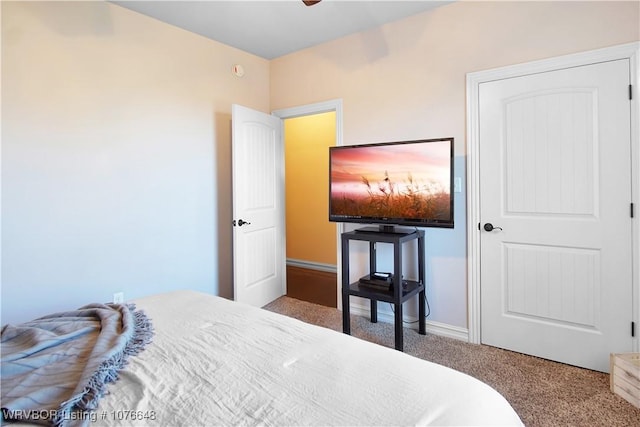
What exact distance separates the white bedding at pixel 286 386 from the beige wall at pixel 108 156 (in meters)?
1.54

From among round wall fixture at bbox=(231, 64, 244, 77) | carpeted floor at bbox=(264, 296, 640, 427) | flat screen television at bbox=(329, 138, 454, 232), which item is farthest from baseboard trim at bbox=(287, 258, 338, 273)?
round wall fixture at bbox=(231, 64, 244, 77)

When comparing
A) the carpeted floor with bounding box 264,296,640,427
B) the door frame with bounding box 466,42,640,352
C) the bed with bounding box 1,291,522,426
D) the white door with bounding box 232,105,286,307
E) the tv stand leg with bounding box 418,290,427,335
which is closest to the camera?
the bed with bounding box 1,291,522,426

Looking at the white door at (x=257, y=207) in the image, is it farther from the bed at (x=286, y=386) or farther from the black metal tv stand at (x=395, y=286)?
the bed at (x=286, y=386)

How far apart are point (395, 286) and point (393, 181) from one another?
0.82 meters

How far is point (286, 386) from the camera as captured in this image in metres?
0.98

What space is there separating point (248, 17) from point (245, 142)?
1.07 metres

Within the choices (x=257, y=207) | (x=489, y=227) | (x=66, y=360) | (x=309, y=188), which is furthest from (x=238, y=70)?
(x=66, y=360)

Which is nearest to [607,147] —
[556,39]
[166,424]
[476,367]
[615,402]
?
[556,39]

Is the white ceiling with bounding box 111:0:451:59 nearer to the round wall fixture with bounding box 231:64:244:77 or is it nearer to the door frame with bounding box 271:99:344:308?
the round wall fixture with bounding box 231:64:244:77

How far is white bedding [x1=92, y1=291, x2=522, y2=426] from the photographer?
0.86 m

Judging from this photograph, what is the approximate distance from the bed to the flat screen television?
1.51m

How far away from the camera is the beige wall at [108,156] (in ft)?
7.11

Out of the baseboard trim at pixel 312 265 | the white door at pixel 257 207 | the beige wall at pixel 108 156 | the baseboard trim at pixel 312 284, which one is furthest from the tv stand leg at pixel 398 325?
the baseboard trim at pixel 312 265

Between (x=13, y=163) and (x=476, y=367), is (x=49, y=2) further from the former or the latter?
(x=476, y=367)
